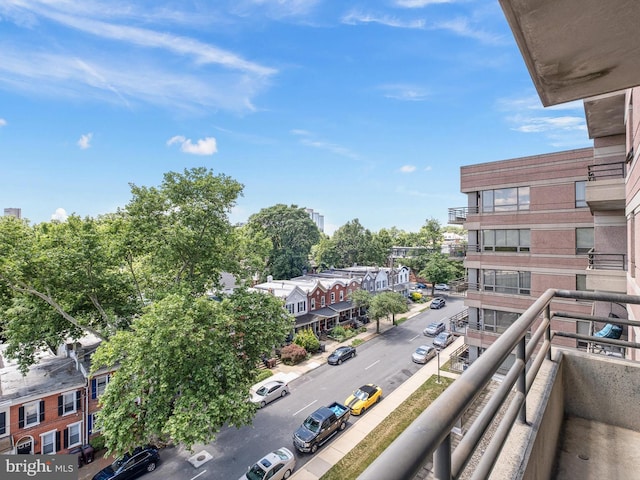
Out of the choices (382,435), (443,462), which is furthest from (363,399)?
(443,462)

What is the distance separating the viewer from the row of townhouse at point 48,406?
13.1 meters

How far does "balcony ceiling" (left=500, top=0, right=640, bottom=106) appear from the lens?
5.64 feet

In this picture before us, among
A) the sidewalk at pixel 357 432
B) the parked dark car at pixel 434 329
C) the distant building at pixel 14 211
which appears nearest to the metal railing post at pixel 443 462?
the sidewalk at pixel 357 432

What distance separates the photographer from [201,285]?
A: 14086 millimetres

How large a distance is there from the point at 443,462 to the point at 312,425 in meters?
15.0

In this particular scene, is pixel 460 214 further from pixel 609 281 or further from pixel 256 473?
pixel 256 473

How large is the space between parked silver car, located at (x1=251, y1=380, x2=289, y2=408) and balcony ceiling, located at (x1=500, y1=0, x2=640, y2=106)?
17798mm

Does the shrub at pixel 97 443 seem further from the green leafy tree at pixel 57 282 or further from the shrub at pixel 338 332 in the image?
the shrub at pixel 338 332

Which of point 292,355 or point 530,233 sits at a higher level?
point 530,233

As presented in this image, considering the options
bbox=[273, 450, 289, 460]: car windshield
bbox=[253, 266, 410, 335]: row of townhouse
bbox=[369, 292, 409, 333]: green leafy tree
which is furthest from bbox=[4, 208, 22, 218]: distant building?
bbox=[273, 450, 289, 460]: car windshield

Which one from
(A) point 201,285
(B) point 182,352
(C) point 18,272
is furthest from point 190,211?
(C) point 18,272

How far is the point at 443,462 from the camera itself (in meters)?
0.83

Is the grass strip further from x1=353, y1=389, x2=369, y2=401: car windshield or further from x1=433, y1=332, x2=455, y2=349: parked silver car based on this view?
x1=433, y1=332, x2=455, y2=349: parked silver car

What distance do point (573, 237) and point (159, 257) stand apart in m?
16.3
